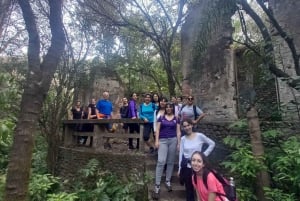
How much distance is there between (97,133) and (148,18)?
6928 mm

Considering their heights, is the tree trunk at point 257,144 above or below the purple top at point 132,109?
below

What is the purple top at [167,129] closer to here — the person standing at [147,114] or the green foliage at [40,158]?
the person standing at [147,114]

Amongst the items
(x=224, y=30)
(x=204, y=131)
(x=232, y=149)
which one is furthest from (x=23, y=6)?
(x=224, y=30)

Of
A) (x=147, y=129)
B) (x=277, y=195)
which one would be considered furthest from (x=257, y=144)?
(x=147, y=129)

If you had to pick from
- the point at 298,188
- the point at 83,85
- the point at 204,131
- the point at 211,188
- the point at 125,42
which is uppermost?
the point at 125,42

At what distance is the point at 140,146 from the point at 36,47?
4542 mm

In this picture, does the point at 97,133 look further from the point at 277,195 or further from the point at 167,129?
the point at 277,195

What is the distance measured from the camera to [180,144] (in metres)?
5.32

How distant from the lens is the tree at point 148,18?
1271 cm

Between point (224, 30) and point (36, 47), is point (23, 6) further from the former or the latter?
point (224, 30)

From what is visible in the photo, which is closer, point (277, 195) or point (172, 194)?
point (277, 195)

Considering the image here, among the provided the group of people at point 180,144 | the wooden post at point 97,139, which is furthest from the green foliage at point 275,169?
the wooden post at point 97,139

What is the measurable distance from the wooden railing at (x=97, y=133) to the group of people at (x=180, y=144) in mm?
285

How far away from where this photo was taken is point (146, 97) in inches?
300
